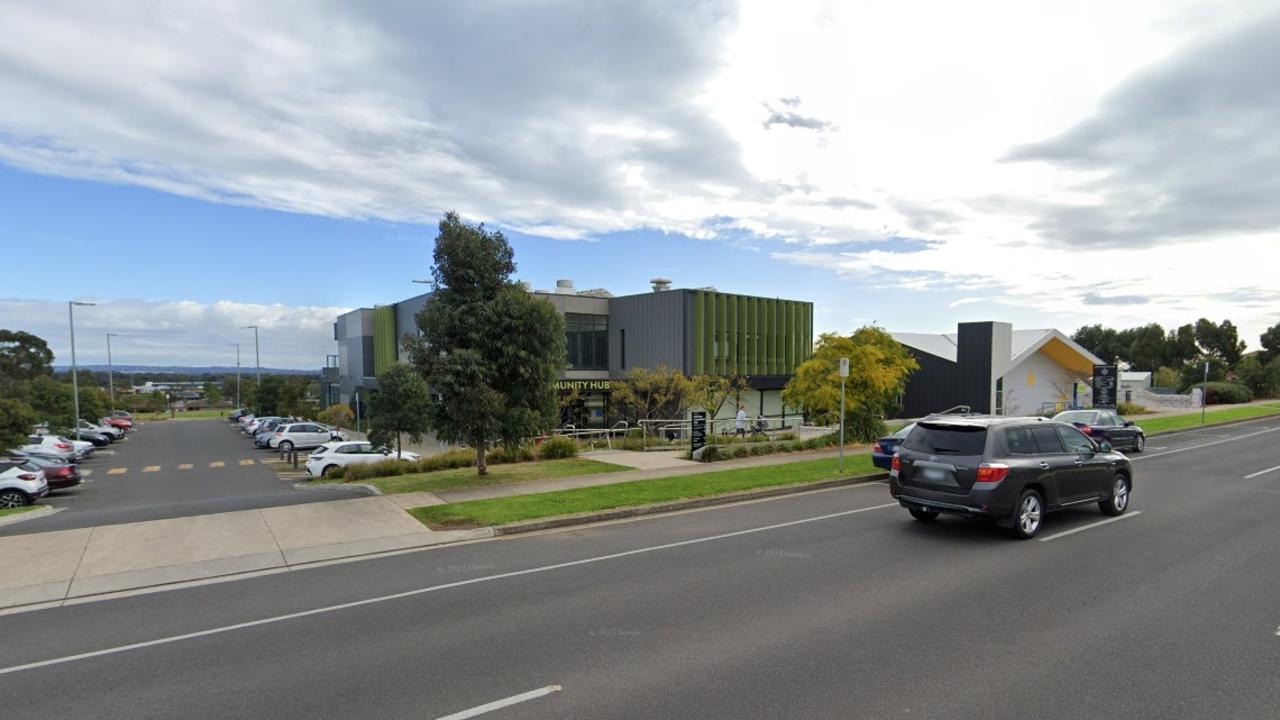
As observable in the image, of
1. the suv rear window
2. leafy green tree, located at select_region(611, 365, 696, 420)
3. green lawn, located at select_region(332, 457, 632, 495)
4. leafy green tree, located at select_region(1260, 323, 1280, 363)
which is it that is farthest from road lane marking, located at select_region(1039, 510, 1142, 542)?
leafy green tree, located at select_region(1260, 323, 1280, 363)

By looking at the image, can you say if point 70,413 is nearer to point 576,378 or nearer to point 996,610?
point 576,378

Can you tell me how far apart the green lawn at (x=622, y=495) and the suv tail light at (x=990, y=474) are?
502cm

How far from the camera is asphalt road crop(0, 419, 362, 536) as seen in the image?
11727 millimetres

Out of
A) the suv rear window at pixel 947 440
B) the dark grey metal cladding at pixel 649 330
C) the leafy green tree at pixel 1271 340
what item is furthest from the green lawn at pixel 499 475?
the leafy green tree at pixel 1271 340

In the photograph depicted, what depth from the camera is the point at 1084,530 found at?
32.3 ft

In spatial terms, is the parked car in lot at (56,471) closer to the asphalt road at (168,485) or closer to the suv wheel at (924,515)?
the asphalt road at (168,485)

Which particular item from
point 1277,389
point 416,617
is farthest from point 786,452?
point 1277,389

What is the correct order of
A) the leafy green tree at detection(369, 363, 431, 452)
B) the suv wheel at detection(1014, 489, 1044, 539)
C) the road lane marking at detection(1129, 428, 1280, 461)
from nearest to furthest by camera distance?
the suv wheel at detection(1014, 489, 1044, 539)
the road lane marking at detection(1129, 428, 1280, 461)
the leafy green tree at detection(369, 363, 431, 452)

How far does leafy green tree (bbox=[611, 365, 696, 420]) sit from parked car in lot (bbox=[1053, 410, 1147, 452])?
49.1ft

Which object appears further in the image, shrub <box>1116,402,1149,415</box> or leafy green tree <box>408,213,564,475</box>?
shrub <box>1116,402,1149,415</box>

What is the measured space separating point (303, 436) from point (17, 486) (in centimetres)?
1844

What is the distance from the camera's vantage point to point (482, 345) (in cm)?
1523

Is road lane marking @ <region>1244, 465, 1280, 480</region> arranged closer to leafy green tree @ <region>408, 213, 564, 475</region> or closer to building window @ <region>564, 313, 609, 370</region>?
leafy green tree @ <region>408, 213, 564, 475</region>

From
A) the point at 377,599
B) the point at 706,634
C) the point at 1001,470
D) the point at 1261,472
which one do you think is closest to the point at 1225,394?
the point at 1261,472
